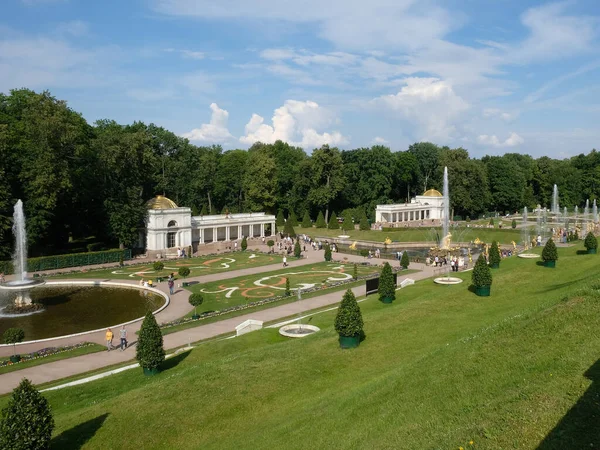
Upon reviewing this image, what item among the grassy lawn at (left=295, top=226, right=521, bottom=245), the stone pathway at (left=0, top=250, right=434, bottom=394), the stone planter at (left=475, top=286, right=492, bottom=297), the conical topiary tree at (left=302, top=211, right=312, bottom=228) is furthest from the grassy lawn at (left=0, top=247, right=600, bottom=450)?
the conical topiary tree at (left=302, top=211, right=312, bottom=228)

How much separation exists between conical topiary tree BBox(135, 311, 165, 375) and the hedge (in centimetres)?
3139

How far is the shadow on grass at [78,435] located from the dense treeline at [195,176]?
3727 centimetres

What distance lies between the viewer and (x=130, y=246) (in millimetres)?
54719

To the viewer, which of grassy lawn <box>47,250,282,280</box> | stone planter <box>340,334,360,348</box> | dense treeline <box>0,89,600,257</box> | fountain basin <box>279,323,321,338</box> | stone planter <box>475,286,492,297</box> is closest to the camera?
stone planter <box>340,334,360,348</box>

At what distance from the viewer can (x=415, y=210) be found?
86.2 metres

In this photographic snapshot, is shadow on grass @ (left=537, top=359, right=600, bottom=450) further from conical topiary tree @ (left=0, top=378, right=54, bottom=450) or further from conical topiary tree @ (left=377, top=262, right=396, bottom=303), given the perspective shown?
conical topiary tree @ (left=377, top=262, right=396, bottom=303)

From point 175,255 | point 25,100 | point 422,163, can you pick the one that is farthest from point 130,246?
point 422,163

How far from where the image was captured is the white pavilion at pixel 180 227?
55062 mm

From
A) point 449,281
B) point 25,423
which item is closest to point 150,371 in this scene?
point 25,423

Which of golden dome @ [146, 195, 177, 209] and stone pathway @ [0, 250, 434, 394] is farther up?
golden dome @ [146, 195, 177, 209]

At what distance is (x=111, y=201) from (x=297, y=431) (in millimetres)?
46142

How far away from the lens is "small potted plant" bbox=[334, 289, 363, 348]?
56.0ft

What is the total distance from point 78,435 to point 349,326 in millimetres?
8674

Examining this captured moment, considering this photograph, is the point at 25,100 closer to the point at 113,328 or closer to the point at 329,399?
the point at 113,328
